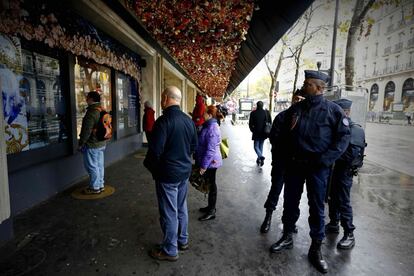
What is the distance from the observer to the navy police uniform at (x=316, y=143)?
2666mm

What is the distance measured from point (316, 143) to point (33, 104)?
4.49m

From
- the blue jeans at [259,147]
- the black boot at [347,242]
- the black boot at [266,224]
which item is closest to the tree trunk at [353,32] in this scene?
the blue jeans at [259,147]

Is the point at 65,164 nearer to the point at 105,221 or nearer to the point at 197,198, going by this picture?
the point at 105,221

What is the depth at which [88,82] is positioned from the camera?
612 cm

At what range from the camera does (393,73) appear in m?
38.5

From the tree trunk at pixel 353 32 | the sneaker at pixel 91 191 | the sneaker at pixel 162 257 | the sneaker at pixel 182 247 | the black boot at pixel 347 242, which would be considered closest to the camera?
the sneaker at pixel 162 257

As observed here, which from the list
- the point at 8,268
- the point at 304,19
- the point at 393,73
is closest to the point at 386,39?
the point at 393,73

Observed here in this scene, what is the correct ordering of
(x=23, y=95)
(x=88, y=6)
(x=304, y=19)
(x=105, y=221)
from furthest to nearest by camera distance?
(x=304, y=19) → (x=88, y=6) → (x=23, y=95) → (x=105, y=221)

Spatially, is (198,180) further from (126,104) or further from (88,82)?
(126,104)

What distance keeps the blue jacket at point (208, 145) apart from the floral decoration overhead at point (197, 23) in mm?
2577

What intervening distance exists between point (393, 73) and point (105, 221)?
1863 inches

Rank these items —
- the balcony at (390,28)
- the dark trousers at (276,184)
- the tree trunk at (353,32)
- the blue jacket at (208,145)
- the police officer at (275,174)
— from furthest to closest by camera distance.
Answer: the balcony at (390,28)
the tree trunk at (353,32)
the dark trousers at (276,184)
the blue jacket at (208,145)
the police officer at (275,174)

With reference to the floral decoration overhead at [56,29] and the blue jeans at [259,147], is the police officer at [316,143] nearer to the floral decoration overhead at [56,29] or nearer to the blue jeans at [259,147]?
the floral decoration overhead at [56,29]

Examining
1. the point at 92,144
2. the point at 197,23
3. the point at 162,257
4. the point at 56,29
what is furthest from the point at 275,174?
the point at 56,29
